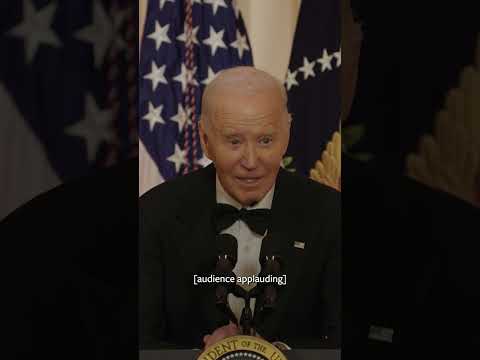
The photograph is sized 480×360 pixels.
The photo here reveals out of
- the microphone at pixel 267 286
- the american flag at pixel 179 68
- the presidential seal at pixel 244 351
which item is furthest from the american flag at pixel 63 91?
the presidential seal at pixel 244 351

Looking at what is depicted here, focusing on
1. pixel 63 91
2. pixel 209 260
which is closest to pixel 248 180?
pixel 209 260

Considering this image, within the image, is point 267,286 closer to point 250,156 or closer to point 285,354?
point 285,354

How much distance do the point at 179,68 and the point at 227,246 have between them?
700mm

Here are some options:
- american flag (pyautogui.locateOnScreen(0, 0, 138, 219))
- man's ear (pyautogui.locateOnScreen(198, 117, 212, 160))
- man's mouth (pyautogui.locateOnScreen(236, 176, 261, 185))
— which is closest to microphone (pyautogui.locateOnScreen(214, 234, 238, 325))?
man's mouth (pyautogui.locateOnScreen(236, 176, 261, 185))

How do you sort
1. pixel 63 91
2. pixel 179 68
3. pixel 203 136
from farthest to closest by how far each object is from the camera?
pixel 63 91, pixel 179 68, pixel 203 136

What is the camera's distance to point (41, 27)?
3396mm

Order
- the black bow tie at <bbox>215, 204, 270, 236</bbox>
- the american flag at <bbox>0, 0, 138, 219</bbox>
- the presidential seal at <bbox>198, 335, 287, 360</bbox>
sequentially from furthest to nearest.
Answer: the american flag at <bbox>0, 0, 138, 219</bbox>, the black bow tie at <bbox>215, 204, 270, 236</bbox>, the presidential seal at <bbox>198, 335, 287, 360</bbox>

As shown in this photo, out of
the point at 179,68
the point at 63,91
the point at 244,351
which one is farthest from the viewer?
the point at 63,91

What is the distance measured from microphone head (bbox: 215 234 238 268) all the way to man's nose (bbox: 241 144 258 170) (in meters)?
0.27

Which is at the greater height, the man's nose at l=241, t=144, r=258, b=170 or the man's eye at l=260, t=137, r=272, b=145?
the man's eye at l=260, t=137, r=272, b=145

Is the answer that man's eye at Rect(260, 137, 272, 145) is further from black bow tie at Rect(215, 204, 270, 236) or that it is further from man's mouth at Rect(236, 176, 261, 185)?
black bow tie at Rect(215, 204, 270, 236)

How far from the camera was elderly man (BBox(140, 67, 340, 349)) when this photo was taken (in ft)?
8.52

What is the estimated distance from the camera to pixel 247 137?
2.59 metres

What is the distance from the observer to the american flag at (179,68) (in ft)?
8.70
